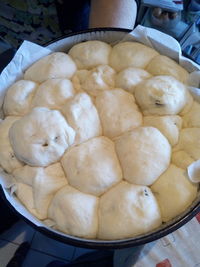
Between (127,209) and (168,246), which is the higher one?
(127,209)

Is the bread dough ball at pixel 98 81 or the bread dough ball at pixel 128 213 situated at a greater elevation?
the bread dough ball at pixel 98 81

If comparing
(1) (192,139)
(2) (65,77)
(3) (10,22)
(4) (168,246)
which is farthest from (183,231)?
(3) (10,22)

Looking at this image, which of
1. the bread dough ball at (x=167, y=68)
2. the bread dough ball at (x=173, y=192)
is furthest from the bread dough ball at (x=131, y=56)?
the bread dough ball at (x=173, y=192)

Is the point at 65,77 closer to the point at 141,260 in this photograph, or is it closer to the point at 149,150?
the point at 149,150

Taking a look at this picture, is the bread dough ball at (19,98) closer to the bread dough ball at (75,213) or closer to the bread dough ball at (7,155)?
the bread dough ball at (7,155)

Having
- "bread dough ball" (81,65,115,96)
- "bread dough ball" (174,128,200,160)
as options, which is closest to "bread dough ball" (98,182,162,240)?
"bread dough ball" (174,128,200,160)

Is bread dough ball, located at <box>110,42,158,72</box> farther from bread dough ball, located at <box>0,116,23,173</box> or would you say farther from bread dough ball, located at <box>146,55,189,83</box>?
bread dough ball, located at <box>0,116,23,173</box>

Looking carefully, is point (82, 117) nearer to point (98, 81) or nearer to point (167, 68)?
point (98, 81)

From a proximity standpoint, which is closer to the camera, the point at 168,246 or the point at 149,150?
the point at 149,150
